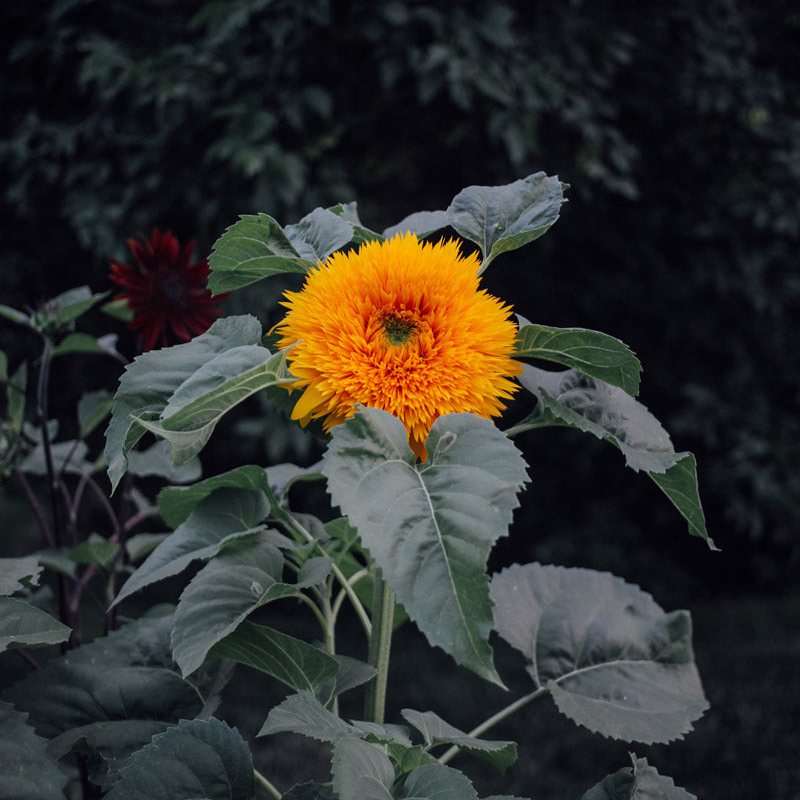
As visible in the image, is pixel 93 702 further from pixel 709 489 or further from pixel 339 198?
pixel 709 489

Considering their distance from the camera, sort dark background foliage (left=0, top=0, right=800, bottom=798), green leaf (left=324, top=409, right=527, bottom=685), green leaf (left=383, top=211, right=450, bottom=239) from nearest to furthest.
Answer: green leaf (left=324, top=409, right=527, bottom=685) → green leaf (left=383, top=211, right=450, bottom=239) → dark background foliage (left=0, top=0, right=800, bottom=798)

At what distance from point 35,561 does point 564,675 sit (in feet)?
1.55

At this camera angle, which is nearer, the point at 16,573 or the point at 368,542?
the point at 368,542

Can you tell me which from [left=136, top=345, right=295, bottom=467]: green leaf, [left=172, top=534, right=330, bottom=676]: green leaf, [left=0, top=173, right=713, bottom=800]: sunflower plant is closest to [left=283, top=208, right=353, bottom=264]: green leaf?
[left=0, top=173, right=713, bottom=800]: sunflower plant

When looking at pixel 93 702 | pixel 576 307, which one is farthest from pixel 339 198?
pixel 93 702

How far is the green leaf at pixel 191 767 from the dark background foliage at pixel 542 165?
220cm

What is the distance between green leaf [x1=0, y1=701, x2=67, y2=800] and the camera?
52 centimetres

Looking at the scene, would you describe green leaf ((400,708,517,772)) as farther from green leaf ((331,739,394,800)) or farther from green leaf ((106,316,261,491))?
green leaf ((106,316,261,491))

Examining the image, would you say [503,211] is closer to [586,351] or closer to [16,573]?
[586,351]

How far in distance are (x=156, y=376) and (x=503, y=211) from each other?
0.32m

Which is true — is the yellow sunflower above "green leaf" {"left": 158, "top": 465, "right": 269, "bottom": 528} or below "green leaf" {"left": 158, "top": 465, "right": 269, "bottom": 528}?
above

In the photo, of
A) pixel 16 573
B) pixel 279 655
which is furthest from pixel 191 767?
pixel 16 573

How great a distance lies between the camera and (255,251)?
0.68 m

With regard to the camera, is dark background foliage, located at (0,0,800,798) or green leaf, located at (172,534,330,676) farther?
dark background foliage, located at (0,0,800,798)
